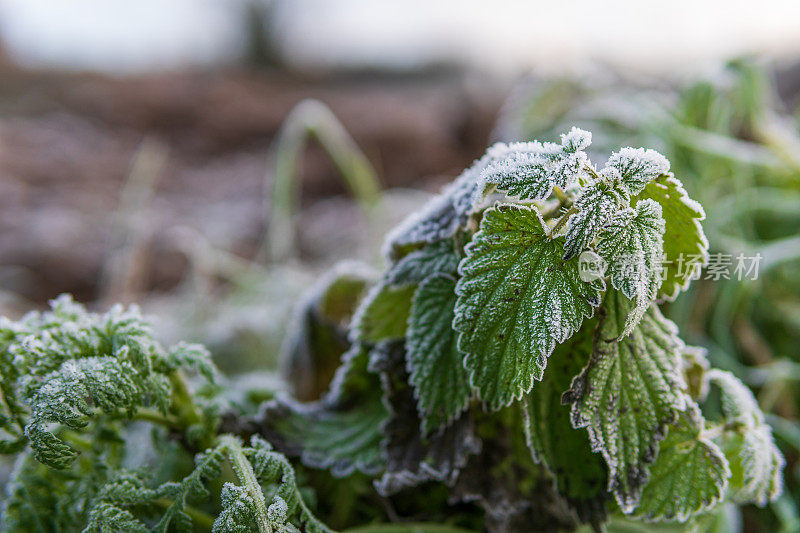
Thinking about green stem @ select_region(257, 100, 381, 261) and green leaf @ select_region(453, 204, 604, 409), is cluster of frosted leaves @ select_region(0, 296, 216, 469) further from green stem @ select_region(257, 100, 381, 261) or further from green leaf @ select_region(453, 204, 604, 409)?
green stem @ select_region(257, 100, 381, 261)

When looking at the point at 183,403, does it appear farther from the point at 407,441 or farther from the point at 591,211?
the point at 591,211

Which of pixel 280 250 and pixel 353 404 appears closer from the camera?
pixel 353 404

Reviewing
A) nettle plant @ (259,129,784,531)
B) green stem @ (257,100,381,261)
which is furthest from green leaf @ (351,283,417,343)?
green stem @ (257,100,381,261)

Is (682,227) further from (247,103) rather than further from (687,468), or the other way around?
(247,103)

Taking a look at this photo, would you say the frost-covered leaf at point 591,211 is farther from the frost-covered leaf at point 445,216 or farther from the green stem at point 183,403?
the green stem at point 183,403

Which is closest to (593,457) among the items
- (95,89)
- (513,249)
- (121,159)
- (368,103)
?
(513,249)

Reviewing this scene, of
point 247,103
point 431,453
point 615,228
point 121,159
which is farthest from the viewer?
point 247,103

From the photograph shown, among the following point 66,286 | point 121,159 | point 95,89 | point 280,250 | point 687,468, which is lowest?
point 687,468
